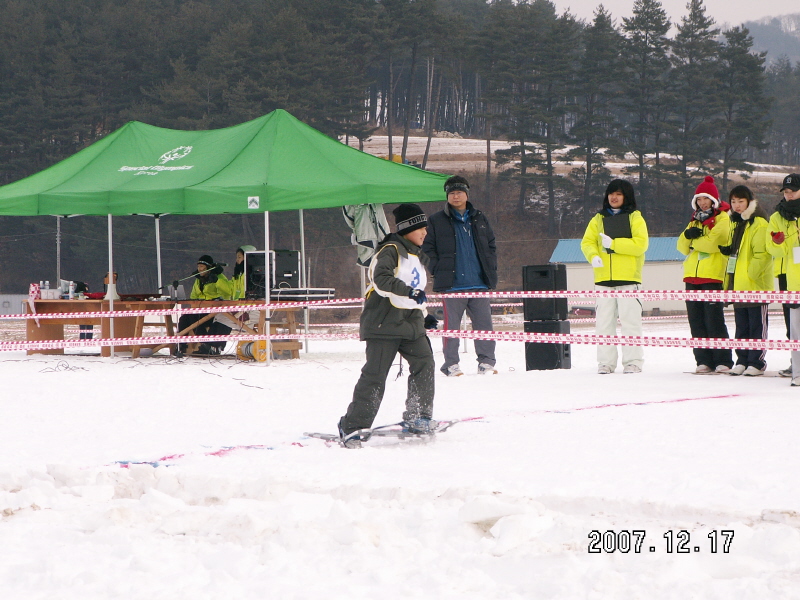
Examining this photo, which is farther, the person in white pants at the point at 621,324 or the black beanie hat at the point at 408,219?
the person in white pants at the point at 621,324

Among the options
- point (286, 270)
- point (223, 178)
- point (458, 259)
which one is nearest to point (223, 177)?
point (223, 178)

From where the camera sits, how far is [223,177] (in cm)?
1198

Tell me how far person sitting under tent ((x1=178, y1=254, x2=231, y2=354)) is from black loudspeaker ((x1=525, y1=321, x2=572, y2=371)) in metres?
4.88

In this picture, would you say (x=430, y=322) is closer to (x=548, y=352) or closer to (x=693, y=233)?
(x=693, y=233)

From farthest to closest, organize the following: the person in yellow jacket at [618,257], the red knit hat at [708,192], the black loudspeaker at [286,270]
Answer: the black loudspeaker at [286,270]
the person in yellow jacket at [618,257]
the red knit hat at [708,192]

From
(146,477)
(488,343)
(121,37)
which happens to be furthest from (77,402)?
(121,37)

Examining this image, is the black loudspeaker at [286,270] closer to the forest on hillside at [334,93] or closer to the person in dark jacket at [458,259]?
the person in dark jacket at [458,259]

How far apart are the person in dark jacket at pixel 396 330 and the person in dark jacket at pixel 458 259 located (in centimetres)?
394

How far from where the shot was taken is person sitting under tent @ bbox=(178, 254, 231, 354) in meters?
13.3
